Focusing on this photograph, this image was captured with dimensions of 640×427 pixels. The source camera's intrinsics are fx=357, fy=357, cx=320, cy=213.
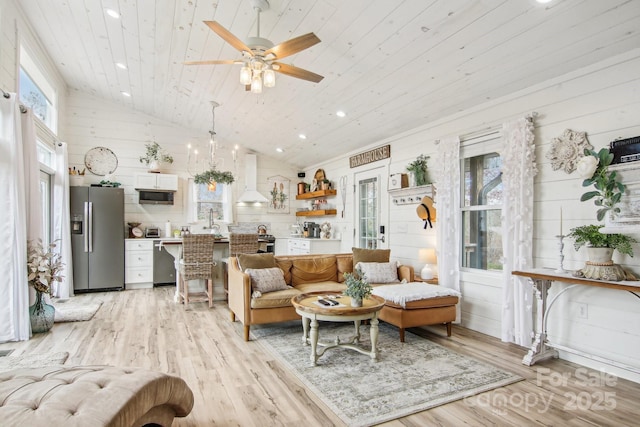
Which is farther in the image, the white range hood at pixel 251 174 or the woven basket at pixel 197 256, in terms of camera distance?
the white range hood at pixel 251 174

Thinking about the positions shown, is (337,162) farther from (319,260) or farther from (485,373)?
(485,373)

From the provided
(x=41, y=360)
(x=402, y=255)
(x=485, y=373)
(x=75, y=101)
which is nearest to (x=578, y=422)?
(x=485, y=373)

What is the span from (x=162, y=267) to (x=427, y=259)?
5.10 m

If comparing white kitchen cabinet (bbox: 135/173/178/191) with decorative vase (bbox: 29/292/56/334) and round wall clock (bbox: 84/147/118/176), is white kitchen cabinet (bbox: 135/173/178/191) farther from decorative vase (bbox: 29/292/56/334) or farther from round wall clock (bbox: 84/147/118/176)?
decorative vase (bbox: 29/292/56/334)

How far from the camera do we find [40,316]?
405 centimetres

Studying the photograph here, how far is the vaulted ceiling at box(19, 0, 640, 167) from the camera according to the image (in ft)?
8.96

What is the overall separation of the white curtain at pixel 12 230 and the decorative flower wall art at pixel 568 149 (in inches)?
209

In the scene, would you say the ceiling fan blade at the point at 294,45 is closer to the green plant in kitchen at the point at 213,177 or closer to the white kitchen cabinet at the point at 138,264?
the green plant in kitchen at the point at 213,177

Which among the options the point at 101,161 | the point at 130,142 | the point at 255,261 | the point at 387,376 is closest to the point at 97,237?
Result: the point at 101,161

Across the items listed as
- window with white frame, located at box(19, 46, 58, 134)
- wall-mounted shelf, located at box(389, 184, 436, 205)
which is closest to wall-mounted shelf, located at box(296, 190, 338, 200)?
wall-mounted shelf, located at box(389, 184, 436, 205)

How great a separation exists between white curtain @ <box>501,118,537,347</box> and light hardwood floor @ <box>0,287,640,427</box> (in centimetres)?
26

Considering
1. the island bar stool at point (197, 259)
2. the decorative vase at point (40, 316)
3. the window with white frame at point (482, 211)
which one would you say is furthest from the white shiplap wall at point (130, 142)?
the window with white frame at point (482, 211)

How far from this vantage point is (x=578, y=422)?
224 cm

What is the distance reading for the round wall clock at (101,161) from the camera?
688cm
